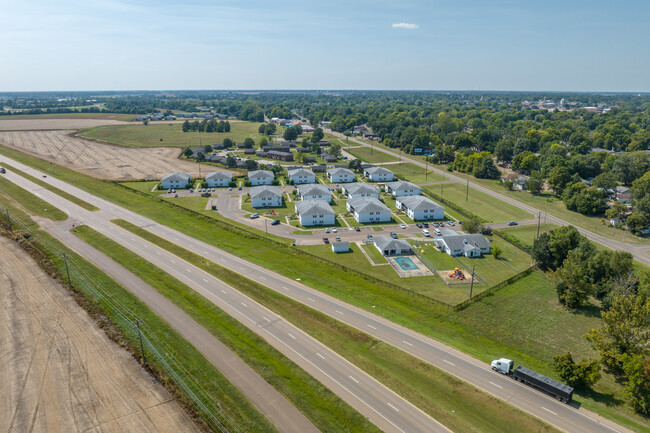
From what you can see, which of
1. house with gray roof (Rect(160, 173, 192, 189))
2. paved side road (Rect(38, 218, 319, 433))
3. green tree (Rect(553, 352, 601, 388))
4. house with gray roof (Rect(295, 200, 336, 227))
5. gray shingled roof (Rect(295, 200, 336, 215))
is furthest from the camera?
house with gray roof (Rect(160, 173, 192, 189))

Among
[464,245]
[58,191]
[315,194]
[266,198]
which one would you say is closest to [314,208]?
[315,194]

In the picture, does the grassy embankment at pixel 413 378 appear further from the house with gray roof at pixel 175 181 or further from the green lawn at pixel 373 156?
the green lawn at pixel 373 156

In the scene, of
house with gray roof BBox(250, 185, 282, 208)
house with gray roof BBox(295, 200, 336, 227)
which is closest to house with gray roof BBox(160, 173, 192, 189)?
house with gray roof BBox(250, 185, 282, 208)

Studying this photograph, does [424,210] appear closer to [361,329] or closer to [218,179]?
[361,329]

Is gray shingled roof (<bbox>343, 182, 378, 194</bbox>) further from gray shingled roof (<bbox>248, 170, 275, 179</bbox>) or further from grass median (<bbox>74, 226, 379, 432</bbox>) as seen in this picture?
grass median (<bbox>74, 226, 379, 432</bbox>)

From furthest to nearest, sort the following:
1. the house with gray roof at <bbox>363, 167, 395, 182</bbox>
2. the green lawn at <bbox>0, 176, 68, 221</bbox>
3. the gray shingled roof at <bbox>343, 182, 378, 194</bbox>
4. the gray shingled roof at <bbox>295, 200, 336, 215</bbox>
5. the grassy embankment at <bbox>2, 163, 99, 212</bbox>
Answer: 1. the house with gray roof at <bbox>363, 167, 395, 182</bbox>
2. the gray shingled roof at <bbox>343, 182, 378, 194</bbox>
3. the grassy embankment at <bbox>2, 163, 99, 212</bbox>
4. the green lawn at <bbox>0, 176, 68, 221</bbox>
5. the gray shingled roof at <bbox>295, 200, 336, 215</bbox>

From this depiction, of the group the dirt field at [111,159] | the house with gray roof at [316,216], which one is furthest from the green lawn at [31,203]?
the house with gray roof at [316,216]
